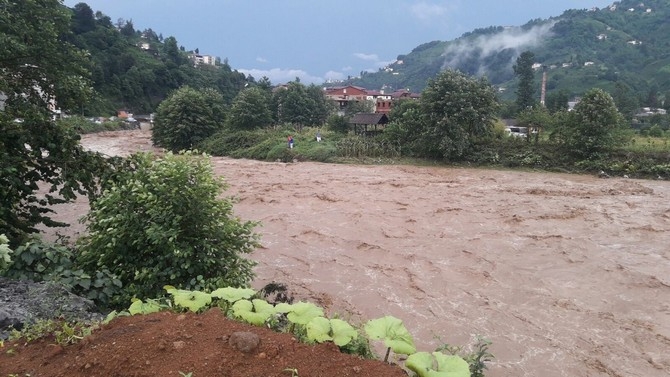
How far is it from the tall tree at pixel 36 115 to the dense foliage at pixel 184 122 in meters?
20.8

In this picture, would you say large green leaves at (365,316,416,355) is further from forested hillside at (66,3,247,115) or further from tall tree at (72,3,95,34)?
tall tree at (72,3,95,34)

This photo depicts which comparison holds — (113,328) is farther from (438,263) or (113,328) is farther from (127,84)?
(127,84)

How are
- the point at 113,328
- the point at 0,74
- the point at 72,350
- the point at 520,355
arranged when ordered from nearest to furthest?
the point at 72,350, the point at 113,328, the point at 520,355, the point at 0,74

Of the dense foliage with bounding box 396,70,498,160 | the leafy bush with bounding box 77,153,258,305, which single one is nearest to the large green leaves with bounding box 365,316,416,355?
the leafy bush with bounding box 77,153,258,305

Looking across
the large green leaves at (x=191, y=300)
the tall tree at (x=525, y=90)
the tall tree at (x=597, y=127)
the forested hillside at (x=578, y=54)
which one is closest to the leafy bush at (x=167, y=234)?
the large green leaves at (x=191, y=300)

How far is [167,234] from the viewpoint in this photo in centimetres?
438

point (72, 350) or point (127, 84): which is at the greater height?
point (127, 84)

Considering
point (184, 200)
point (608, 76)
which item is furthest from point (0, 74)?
point (608, 76)

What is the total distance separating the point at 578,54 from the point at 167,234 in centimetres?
10980

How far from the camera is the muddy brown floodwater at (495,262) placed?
6.75 m

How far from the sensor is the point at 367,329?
9.15 ft

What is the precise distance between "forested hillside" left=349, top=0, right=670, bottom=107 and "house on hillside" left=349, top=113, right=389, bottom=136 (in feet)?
24.6

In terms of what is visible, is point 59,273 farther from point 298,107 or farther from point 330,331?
point 298,107

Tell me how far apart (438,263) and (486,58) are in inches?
6692
